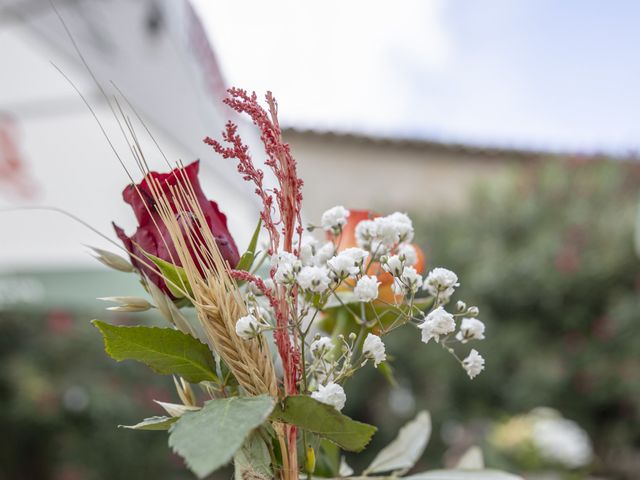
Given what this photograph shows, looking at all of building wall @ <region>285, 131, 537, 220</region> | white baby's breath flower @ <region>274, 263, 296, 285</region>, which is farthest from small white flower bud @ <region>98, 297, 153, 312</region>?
building wall @ <region>285, 131, 537, 220</region>

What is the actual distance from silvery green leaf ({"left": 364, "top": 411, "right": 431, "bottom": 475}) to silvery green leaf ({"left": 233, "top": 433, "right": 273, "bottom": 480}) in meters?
0.16

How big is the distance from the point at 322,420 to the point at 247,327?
0.06 metres

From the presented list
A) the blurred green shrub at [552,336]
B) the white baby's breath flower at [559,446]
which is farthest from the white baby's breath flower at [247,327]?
Result: the blurred green shrub at [552,336]

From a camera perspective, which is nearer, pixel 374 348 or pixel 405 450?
pixel 374 348

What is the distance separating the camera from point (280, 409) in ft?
1.22

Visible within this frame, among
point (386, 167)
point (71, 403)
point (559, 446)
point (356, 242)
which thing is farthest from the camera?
point (386, 167)

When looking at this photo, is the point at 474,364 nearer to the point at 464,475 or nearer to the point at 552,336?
the point at 464,475

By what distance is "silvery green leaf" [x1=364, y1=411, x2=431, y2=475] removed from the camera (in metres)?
0.54

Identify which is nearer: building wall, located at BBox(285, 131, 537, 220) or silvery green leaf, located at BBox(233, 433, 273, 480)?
silvery green leaf, located at BBox(233, 433, 273, 480)

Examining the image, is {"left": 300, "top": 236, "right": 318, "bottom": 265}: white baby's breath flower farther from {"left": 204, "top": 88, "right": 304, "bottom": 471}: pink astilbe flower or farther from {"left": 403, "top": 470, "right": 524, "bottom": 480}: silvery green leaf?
{"left": 403, "top": 470, "right": 524, "bottom": 480}: silvery green leaf

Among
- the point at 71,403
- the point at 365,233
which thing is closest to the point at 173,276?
the point at 365,233

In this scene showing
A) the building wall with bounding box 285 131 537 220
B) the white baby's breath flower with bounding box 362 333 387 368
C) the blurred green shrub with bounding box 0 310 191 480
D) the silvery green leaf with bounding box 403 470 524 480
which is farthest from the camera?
the building wall with bounding box 285 131 537 220

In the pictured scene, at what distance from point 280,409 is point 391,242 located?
0.16 metres

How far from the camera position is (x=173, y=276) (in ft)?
1.37
